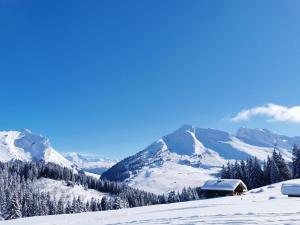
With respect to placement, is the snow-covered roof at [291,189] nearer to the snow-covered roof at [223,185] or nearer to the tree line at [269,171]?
the snow-covered roof at [223,185]

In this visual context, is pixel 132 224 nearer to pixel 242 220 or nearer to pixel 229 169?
pixel 242 220

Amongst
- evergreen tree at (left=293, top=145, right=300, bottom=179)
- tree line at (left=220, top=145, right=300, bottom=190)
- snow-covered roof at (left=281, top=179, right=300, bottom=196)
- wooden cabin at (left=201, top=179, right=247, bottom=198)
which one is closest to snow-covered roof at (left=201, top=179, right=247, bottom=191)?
wooden cabin at (left=201, top=179, right=247, bottom=198)

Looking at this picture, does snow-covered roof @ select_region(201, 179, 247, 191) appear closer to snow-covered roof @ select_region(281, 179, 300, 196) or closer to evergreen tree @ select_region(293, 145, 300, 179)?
snow-covered roof @ select_region(281, 179, 300, 196)

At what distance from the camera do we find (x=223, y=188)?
72375mm

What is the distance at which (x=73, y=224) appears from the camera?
1247 inches

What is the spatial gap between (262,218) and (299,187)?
90.8ft

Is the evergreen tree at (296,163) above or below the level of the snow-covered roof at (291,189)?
above

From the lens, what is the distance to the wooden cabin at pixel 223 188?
235ft

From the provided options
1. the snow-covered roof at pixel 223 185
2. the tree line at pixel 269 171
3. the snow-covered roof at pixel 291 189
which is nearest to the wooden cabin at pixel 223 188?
the snow-covered roof at pixel 223 185

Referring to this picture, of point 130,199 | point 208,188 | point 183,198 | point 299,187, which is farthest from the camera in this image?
point 130,199

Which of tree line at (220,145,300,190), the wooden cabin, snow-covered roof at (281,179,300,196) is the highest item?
tree line at (220,145,300,190)

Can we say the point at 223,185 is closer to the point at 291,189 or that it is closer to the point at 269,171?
the point at 291,189

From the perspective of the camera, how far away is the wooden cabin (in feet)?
235

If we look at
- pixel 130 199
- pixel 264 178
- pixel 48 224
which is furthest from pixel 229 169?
pixel 48 224
